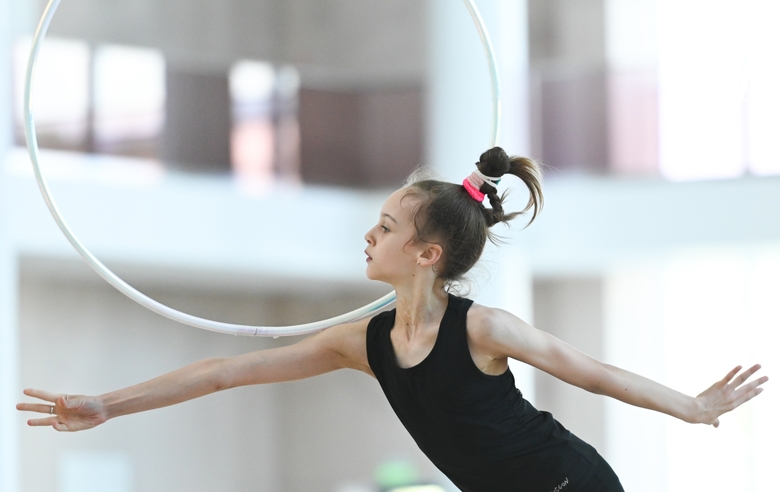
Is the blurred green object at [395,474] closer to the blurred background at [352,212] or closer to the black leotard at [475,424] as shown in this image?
the blurred background at [352,212]

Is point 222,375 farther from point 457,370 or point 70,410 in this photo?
point 457,370

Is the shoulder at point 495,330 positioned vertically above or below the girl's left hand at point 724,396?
above

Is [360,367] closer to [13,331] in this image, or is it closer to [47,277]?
[13,331]

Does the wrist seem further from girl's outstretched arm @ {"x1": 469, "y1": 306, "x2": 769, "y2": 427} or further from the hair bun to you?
the hair bun

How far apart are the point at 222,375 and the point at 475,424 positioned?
559 millimetres

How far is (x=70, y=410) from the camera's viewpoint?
7.27ft

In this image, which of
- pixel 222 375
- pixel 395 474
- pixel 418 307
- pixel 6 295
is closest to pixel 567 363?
pixel 418 307

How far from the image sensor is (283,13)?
806cm

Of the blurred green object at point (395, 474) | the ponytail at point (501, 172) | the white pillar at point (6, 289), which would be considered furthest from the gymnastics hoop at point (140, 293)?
the blurred green object at point (395, 474)

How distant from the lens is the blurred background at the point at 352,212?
18.8ft

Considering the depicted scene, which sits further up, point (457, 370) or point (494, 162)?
point (494, 162)

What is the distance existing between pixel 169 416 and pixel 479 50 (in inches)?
128

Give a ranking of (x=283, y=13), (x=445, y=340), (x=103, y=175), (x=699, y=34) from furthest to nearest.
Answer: (x=283, y=13)
(x=699, y=34)
(x=103, y=175)
(x=445, y=340)

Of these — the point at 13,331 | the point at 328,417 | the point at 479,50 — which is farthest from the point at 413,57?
the point at 13,331
